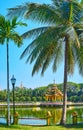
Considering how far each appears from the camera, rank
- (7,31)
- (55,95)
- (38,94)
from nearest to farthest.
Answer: (7,31) < (55,95) < (38,94)

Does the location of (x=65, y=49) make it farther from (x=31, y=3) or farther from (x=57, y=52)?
(x=31, y=3)

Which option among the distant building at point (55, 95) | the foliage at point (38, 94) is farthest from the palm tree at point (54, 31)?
the foliage at point (38, 94)

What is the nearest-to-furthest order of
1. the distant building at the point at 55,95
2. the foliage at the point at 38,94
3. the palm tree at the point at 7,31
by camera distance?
1. the palm tree at the point at 7,31
2. the distant building at the point at 55,95
3. the foliage at the point at 38,94

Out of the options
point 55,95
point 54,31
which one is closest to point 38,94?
point 55,95

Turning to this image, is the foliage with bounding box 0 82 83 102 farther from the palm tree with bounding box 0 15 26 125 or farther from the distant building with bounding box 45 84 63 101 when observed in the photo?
the palm tree with bounding box 0 15 26 125

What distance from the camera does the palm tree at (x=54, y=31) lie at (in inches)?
997

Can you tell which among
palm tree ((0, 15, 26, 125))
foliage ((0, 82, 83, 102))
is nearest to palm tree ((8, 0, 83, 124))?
palm tree ((0, 15, 26, 125))

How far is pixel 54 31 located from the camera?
987 inches

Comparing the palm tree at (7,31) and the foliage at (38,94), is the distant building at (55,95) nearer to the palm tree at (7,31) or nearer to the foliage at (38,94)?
the foliage at (38,94)

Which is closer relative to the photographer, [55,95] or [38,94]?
[55,95]

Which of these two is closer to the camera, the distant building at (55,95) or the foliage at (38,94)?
the distant building at (55,95)

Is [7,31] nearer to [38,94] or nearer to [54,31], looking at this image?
[54,31]

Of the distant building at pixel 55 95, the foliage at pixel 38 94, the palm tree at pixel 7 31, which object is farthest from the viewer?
the foliage at pixel 38 94

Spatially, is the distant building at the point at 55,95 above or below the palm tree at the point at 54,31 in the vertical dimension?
below
